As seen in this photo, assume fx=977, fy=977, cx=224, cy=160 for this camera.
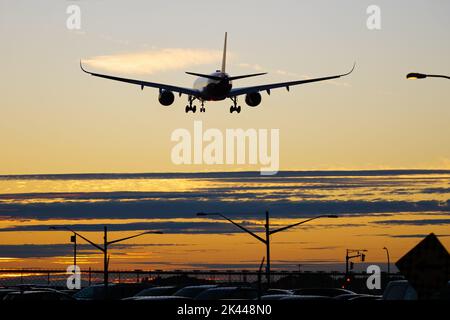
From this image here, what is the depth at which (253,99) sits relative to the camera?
74.4 m

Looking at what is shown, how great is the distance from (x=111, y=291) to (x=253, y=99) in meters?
35.4

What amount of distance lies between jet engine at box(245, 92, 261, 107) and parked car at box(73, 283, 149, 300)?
1283 inches

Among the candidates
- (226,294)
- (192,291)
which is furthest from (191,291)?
(226,294)

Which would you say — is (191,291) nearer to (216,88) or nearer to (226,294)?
(226,294)

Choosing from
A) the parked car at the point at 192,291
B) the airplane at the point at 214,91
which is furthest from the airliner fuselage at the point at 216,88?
the parked car at the point at 192,291

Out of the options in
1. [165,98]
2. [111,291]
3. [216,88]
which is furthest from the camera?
[216,88]

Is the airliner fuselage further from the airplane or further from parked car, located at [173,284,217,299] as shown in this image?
parked car, located at [173,284,217,299]

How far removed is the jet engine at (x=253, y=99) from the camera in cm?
7425

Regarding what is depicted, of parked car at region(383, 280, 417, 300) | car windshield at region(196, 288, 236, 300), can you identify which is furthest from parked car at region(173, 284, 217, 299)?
parked car at region(383, 280, 417, 300)

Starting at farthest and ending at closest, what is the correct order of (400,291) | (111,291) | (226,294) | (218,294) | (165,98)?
1. (165,98)
2. (111,291)
3. (226,294)
4. (218,294)
5. (400,291)
